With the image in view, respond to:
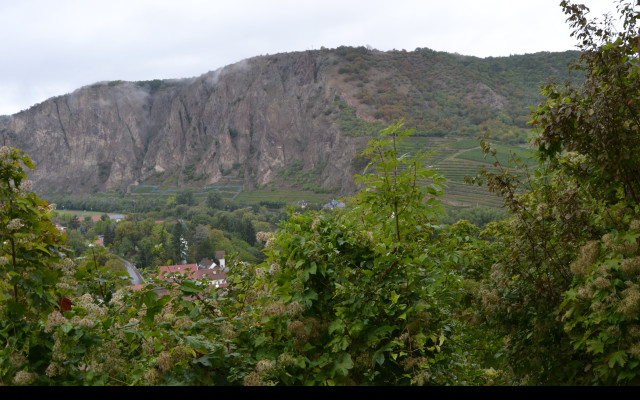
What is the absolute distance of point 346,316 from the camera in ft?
6.63

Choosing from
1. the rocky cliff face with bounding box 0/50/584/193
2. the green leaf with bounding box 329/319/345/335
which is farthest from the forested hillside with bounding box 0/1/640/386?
the rocky cliff face with bounding box 0/50/584/193

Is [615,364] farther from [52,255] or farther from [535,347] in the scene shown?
[52,255]

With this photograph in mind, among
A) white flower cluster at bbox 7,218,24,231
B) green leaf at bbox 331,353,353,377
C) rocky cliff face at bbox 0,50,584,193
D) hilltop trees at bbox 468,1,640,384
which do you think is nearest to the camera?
white flower cluster at bbox 7,218,24,231

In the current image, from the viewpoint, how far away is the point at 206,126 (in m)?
105

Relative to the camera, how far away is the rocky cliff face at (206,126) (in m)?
67.4

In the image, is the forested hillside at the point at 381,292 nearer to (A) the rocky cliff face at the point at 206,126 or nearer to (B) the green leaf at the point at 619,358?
(B) the green leaf at the point at 619,358

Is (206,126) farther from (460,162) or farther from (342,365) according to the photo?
(342,365)

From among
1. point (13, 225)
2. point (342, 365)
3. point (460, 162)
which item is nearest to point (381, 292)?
point (342, 365)

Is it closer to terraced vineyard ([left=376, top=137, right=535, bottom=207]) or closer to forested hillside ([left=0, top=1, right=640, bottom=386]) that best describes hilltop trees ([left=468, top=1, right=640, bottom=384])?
forested hillside ([left=0, top=1, right=640, bottom=386])

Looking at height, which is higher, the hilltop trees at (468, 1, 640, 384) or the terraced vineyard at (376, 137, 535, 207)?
the hilltop trees at (468, 1, 640, 384)

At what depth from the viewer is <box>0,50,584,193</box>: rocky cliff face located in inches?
2655

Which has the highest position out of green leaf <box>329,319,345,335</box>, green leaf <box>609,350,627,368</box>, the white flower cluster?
the white flower cluster

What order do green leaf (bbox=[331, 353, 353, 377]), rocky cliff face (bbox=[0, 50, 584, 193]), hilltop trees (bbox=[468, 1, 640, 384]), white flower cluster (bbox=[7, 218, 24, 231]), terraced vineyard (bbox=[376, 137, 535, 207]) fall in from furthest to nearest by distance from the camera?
1. rocky cliff face (bbox=[0, 50, 584, 193])
2. terraced vineyard (bbox=[376, 137, 535, 207])
3. hilltop trees (bbox=[468, 1, 640, 384])
4. green leaf (bbox=[331, 353, 353, 377])
5. white flower cluster (bbox=[7, 218, 24, 231])
